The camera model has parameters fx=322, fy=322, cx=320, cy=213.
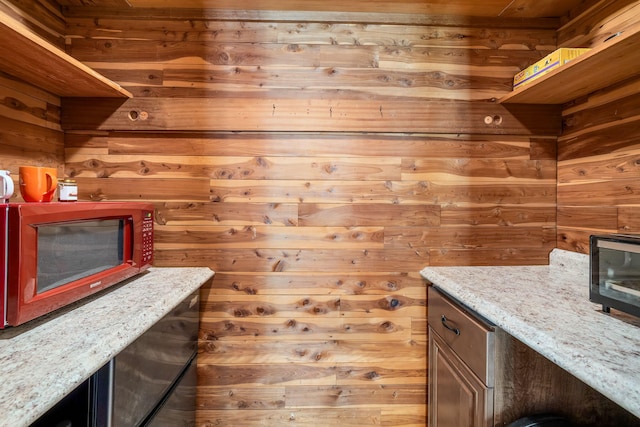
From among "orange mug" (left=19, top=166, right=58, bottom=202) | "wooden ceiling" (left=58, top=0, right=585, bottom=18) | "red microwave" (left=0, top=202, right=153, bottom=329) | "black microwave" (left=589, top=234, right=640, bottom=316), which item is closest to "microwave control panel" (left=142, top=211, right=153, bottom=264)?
"red microwave" (left=0, top=202, right=153, bottom=329)

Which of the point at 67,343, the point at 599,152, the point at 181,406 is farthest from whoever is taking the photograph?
the point at 599,152

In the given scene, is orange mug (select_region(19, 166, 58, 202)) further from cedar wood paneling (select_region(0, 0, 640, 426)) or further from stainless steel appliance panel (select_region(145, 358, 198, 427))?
stainless steel appliance panel (select_region(145, 358, 198, 427))

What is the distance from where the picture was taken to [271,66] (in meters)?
1.57

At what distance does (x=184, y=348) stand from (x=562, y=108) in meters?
2.07

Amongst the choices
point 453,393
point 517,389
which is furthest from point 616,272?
point 453,393

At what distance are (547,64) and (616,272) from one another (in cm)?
89

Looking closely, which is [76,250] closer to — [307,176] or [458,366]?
[307,176]

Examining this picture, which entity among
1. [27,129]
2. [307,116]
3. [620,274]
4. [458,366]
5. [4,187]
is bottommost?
[458,366]

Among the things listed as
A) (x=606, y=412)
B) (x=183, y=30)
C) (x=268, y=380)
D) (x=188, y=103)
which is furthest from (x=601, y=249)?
(x=183, y=30)

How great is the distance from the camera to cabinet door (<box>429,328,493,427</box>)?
1.03m

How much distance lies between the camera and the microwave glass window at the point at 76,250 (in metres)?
0.83

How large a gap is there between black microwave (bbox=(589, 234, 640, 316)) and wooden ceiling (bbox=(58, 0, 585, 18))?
1173 millimetres

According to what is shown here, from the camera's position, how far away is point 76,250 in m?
0.95

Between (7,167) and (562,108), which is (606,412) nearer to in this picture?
(562,108)
